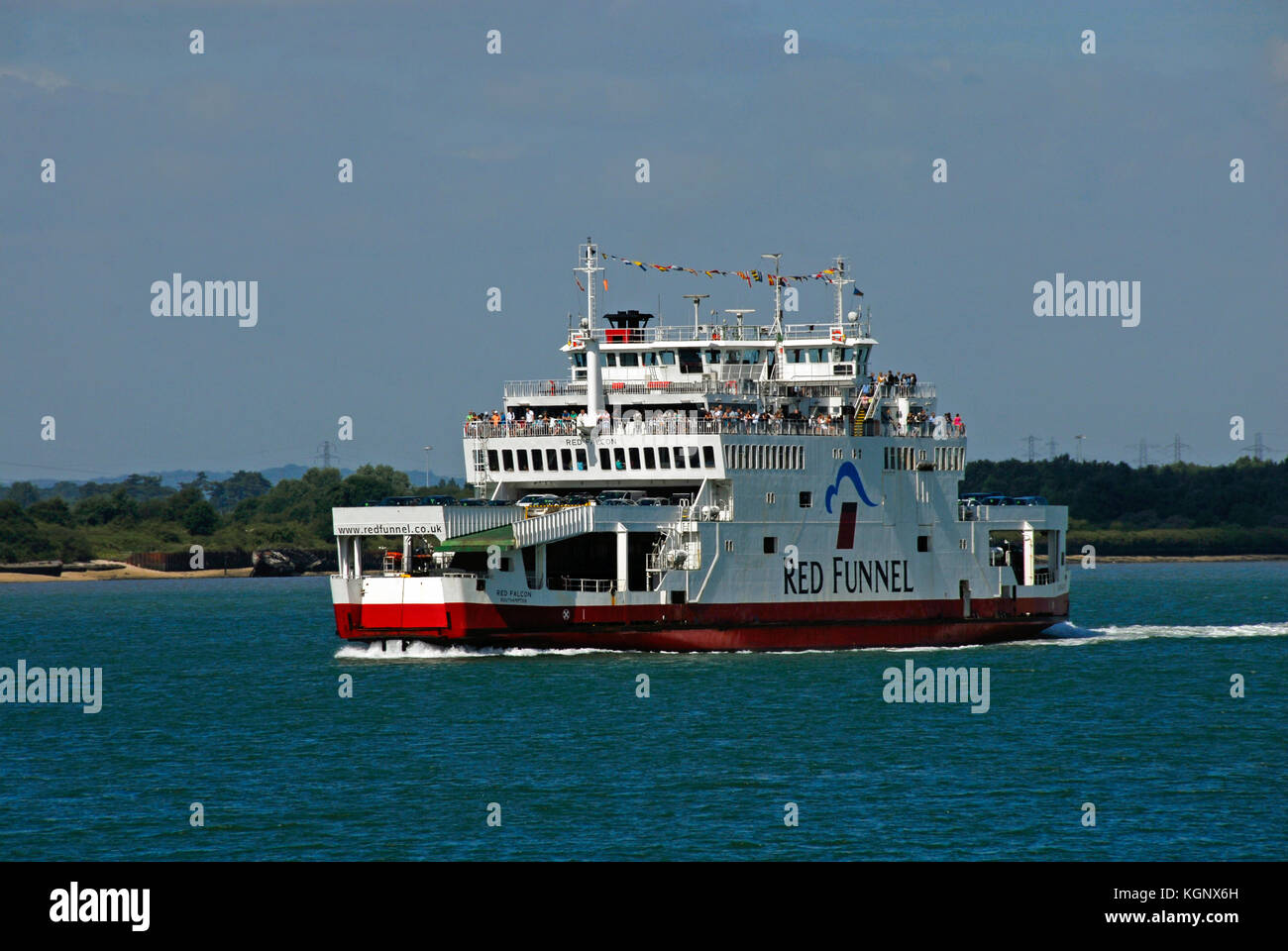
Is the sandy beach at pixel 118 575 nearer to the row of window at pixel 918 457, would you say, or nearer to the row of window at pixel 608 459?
the row of window at pixel 608 459

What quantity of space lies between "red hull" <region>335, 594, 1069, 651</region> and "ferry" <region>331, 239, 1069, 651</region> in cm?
7

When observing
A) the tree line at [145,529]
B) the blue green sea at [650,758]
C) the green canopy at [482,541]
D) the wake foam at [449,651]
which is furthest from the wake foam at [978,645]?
the tree line at [145,529]

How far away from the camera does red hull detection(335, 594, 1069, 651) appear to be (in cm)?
5212

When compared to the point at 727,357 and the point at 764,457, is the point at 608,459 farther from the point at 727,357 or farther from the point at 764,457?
the point at 727,357

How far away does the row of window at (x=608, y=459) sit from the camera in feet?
186

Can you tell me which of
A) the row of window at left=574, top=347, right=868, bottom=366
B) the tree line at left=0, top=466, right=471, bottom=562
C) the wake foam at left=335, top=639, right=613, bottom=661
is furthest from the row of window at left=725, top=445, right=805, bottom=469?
the tree line at left=0, top=466, right=471, bottom=562

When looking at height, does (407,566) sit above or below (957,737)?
above

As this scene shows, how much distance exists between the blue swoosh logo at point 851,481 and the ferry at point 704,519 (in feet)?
0.27
